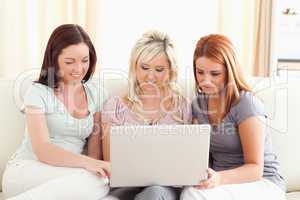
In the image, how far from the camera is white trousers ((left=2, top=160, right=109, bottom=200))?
160 cm

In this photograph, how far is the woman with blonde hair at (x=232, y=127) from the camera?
1.74 meters

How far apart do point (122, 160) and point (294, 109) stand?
92 centimetres

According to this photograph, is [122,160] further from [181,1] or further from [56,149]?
[181,1]

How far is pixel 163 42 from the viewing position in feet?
6.41

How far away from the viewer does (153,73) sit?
1939mm

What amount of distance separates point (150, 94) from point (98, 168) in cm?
43

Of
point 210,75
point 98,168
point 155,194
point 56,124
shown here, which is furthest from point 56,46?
point 155,194

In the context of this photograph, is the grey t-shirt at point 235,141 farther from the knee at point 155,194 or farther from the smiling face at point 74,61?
the smiling face at point 74,61

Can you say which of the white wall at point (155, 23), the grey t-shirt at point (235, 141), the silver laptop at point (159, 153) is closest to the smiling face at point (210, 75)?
the grey t-shirt at point (235, 141)

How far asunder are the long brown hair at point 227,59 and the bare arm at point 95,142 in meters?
0.51

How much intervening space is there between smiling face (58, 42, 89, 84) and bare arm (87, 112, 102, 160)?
20 centimetres

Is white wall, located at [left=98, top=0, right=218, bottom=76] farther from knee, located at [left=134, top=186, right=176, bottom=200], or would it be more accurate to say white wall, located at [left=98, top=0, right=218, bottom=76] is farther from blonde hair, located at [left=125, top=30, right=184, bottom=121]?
knee, located at [left=134, top=186, right=176, bottom=200]

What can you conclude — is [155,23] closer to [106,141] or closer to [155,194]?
[106,141]

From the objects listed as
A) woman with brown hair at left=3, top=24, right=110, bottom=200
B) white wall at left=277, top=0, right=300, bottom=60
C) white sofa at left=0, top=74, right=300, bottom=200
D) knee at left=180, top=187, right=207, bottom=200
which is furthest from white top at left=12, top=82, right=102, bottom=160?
white wall at left=277, top=0, right=300, bottom=60
